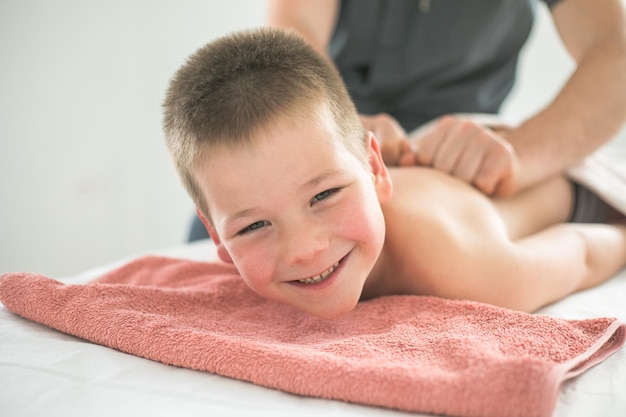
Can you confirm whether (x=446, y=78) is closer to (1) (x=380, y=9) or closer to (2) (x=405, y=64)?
(2) (x=405, y=64)

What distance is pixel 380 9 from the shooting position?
158cm

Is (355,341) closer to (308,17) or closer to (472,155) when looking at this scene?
(472,155)

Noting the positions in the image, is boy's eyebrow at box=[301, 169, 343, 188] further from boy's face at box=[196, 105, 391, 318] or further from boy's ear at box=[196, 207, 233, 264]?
boy's ear at box=[196, 207, 233, 264]

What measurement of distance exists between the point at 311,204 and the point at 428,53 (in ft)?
2.86

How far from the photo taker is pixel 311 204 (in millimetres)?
838

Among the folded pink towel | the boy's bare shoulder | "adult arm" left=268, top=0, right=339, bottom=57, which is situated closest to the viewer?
the folded pink towel

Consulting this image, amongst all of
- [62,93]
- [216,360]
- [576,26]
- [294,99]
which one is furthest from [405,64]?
[62,93]

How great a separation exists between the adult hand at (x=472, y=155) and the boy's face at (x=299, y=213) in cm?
30

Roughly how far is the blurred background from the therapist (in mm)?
979

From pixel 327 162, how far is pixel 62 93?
1.72 metres

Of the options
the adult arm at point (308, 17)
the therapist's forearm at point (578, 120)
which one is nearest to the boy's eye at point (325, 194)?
the therapist's forearm at point (578, 120)

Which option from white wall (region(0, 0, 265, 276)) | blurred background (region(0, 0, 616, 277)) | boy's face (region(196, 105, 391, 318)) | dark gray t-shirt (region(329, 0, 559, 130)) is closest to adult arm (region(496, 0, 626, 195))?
dark gray t-shirt (region(329, 0, 559, 130))

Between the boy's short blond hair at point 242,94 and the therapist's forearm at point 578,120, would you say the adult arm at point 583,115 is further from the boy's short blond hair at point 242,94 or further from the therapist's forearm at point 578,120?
the boy's short blond hair at point 242,94

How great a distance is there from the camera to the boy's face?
808 millimetres
